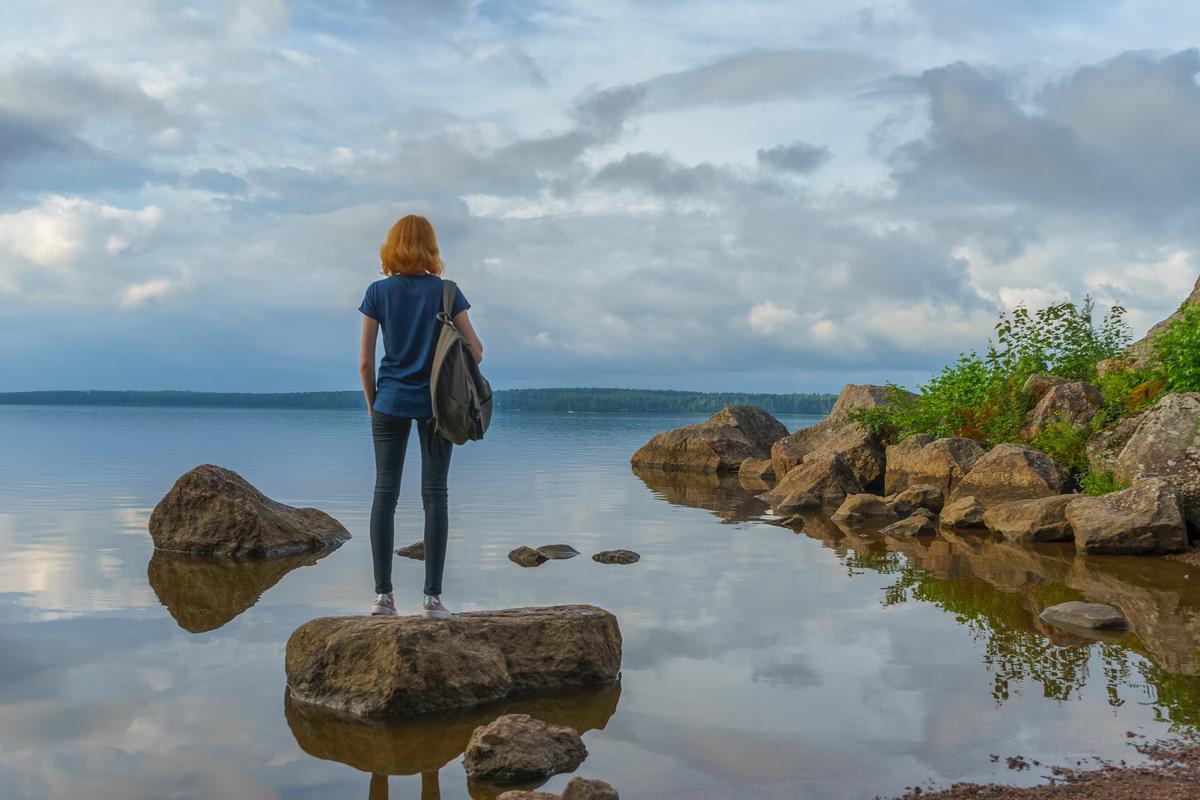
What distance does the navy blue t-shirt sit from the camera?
7348mm

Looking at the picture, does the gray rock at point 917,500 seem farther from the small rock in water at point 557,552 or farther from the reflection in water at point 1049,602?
the small rock in water at point 557,552

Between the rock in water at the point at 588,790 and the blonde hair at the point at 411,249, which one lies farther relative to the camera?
the blonde hair at the point at 411,249

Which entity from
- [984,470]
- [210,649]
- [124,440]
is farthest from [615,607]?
[124,440]

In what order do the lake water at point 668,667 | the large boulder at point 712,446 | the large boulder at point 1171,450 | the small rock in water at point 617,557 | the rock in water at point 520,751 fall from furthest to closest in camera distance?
1. the large boulder at point 712,446
2. the large boulder at point 1171,450
3. the small rock in water at point 617,557
4. the lake water at point 668,667
5. the rock in water at point 520,751

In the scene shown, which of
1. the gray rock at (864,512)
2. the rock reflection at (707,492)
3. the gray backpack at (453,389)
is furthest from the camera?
the rock reflection at (707,492)

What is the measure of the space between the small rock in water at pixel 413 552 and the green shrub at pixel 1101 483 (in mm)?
9377

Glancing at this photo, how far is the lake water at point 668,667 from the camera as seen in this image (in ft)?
17.3

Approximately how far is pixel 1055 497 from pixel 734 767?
1064 cm

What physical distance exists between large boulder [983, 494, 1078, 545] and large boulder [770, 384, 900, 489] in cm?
677

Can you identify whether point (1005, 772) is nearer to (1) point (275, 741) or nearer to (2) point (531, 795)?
(2) point (531, 795)

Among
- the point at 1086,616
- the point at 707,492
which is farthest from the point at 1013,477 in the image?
the point at 707,492

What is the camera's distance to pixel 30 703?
632 centimetres

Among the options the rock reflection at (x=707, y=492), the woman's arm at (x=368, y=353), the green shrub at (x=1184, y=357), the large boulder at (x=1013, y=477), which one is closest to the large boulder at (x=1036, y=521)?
the large boulder at (x=1013, y=477)

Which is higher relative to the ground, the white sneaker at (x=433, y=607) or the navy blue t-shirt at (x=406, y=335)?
the navy blue t-shirt at (x=406, y=335)
